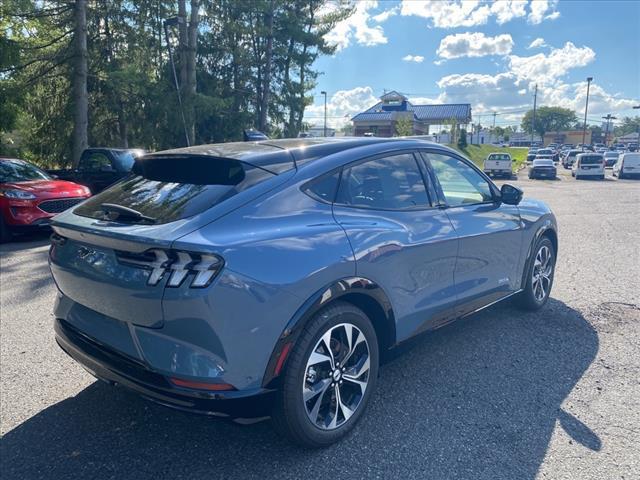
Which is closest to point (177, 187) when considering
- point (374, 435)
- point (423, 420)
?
point (374, 435)

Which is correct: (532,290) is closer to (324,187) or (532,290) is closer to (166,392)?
(324,187)

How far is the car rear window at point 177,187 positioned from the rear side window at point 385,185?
572 mm

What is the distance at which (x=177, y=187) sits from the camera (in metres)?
2.64

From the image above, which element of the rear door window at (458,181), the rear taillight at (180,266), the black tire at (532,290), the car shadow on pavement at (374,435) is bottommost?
the car shadow on pavement at (374,435)

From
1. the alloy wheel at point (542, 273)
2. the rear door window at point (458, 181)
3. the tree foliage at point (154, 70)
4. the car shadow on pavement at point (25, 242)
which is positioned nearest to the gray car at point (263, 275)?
the rear door window at point (458, 181)

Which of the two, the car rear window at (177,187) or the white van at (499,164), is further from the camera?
the white van at (499,164)

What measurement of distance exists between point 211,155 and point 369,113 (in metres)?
59.0

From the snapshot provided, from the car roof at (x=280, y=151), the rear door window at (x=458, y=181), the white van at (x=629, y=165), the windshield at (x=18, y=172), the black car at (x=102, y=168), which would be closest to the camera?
the car roof at (x=280, y=151)

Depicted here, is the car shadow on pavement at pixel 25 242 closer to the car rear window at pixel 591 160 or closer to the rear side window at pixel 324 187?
the rear side window at pixel 324 187

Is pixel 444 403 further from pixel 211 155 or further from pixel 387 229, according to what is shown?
pixel 211 155

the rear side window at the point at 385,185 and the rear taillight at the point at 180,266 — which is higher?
the rear side window at the point at 385,185

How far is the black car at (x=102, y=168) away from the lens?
11887 mm

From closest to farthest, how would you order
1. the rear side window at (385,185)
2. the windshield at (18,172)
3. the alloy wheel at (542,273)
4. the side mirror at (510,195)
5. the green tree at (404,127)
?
the rear side window at (385,185)
the side mirror at (510,195)
the alloy wheel at (542,273)
the windshield at (18,172)
the green tree at (404,127)

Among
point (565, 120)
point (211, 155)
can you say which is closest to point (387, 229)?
point (211, 155)
